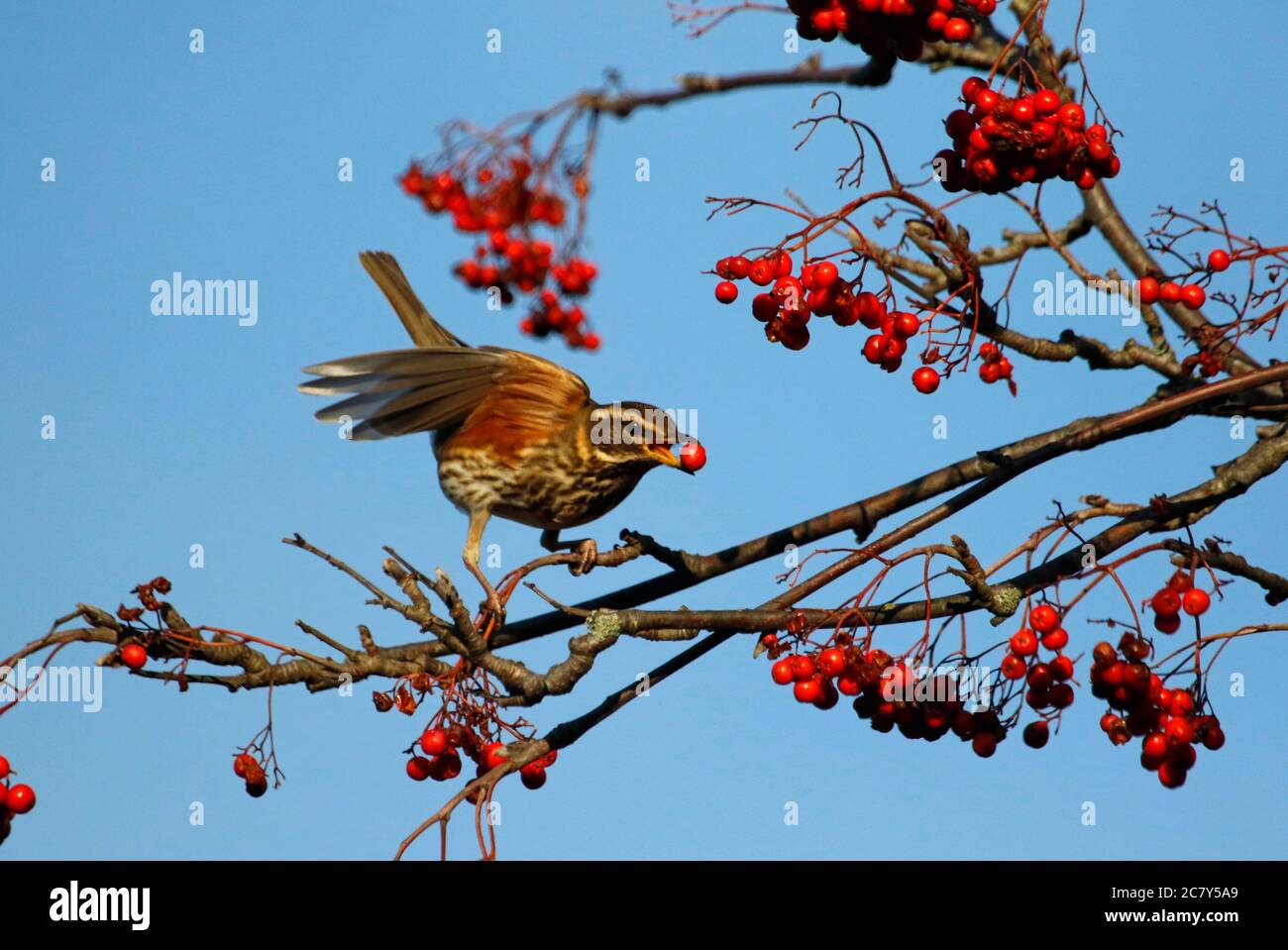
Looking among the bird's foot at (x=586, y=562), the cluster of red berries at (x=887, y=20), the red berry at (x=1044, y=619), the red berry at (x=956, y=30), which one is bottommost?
the red berry at (x=1044, y=619)

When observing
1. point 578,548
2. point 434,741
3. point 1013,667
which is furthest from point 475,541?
point 1013,667

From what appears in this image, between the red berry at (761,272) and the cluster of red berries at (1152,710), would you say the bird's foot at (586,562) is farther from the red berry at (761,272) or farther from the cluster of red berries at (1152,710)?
the cluster of red berries at (1152,710)

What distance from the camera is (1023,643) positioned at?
11.4 ft

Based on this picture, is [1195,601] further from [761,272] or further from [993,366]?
[761,272]

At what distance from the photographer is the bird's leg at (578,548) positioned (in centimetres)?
465

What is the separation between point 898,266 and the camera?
551 cm

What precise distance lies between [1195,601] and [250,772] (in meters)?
2.65

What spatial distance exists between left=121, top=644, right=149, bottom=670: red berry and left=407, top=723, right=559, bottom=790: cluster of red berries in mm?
784

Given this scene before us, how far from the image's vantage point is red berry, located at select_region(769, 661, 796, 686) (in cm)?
364

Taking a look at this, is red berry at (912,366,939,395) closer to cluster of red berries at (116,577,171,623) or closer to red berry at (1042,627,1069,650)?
red berry at (1042,627,1069,650)

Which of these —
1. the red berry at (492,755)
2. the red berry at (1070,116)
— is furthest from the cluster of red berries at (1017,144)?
the red berry at (492,755)
